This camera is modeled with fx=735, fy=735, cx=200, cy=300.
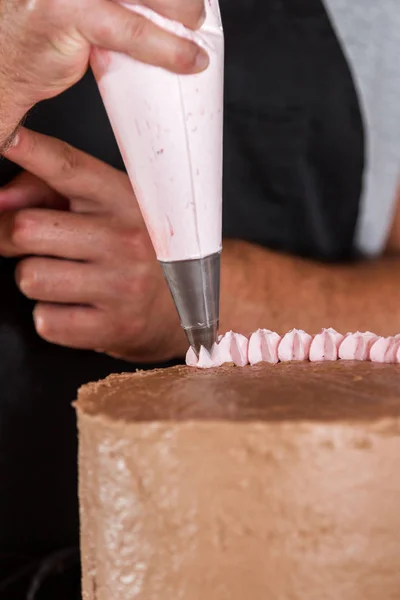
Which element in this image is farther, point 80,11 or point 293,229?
point 293,229

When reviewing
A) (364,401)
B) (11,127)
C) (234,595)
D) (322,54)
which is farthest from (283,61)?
(234,595)

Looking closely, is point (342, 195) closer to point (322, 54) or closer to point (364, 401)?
point (322, 54)

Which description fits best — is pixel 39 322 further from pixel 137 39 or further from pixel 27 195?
pixel 137 39

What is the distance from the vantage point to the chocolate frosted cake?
1.64 ft

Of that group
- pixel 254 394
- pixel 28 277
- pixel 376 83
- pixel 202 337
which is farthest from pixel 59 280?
pixel 376 83

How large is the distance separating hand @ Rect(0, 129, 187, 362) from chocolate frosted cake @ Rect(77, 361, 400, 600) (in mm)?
345

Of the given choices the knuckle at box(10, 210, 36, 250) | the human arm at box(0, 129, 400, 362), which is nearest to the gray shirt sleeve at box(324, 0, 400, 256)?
the human arm at box(0, 129, 400, 362)

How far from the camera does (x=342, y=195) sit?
46.1 inches

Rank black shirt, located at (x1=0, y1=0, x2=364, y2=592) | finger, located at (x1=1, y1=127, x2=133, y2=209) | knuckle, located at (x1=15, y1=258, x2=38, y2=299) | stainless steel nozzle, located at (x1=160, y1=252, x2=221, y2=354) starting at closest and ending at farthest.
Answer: stainless steel nozzle, located at (x1=160, y1=252, x2=221, y2=354)
finger, located at (x1=1, y1=127, x2=133, y2=209)
knuckle, located at (x1=15, y1=258, x2=38, y2=299)
black shirt, located at (x1=0, y1=0, x2=364, y2=592)

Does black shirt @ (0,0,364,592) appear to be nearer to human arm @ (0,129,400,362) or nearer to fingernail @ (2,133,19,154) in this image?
human arm @ (0,129,400,362)

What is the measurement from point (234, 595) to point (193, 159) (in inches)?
12.7

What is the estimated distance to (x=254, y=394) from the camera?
56 centimetres

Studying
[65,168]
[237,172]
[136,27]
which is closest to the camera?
[136,27]

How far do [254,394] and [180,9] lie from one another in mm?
280
